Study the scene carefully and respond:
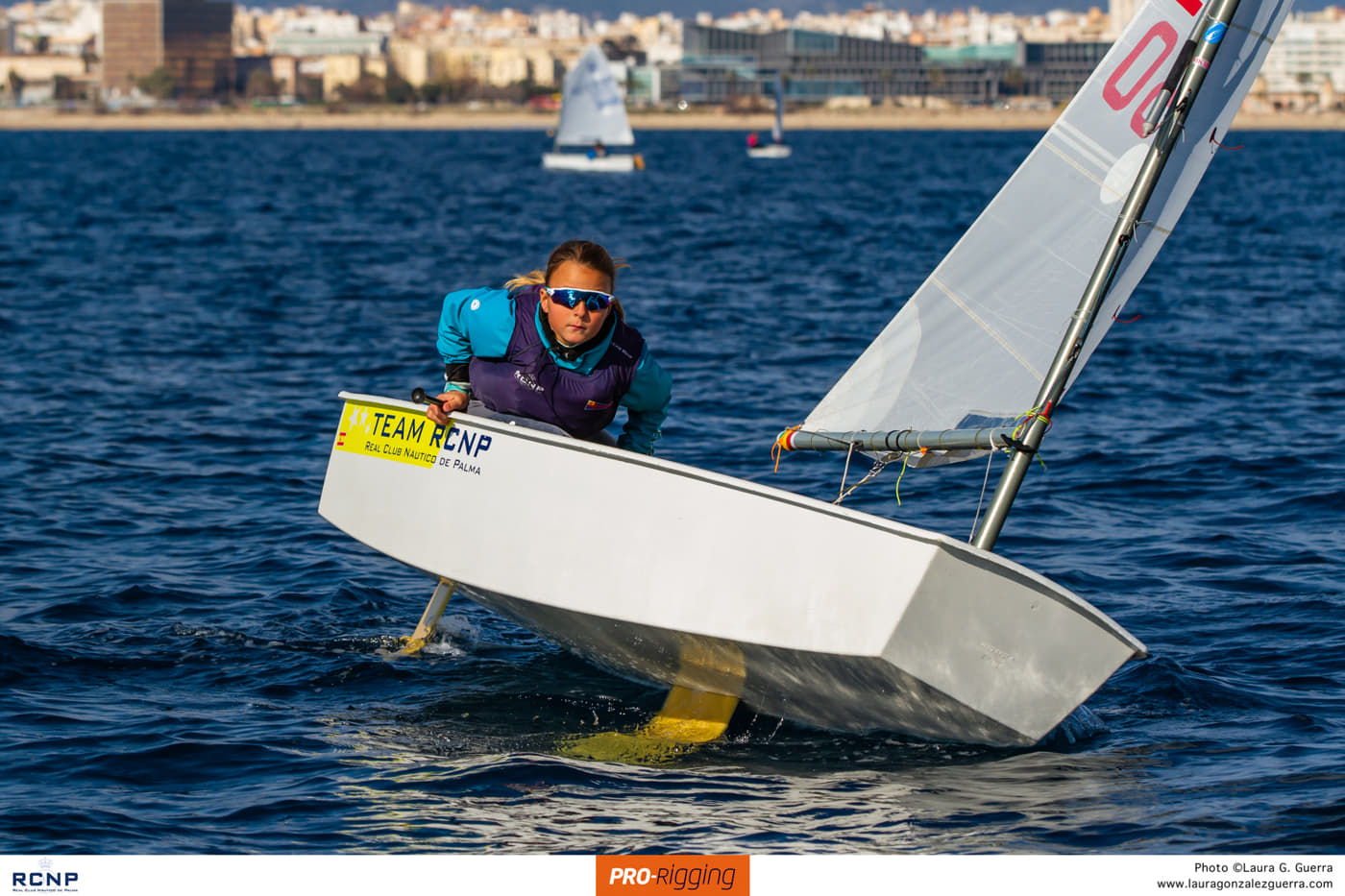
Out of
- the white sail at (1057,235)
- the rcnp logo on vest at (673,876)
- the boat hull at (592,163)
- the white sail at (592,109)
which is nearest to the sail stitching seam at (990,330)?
the white sail at (1057,235)

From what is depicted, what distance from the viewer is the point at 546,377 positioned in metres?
6.16

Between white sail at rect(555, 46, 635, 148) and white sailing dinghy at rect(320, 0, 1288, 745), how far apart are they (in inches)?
2086

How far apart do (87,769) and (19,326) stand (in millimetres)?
12915

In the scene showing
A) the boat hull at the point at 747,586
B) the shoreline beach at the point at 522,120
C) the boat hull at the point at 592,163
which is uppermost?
the shoreline beach at the point at 522,120

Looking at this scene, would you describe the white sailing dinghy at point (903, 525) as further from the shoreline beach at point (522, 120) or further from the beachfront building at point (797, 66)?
the beachfront building at point (797, 66)

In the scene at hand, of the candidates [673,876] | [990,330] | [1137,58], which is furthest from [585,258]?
[673,876]

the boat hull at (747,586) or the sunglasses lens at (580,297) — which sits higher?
the sunglasses lens at (580,297)

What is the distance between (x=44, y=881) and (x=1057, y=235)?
13.1ft

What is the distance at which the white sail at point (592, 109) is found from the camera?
5822 cm

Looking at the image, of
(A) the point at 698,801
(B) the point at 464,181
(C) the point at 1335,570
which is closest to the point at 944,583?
(A) the point at 698,801

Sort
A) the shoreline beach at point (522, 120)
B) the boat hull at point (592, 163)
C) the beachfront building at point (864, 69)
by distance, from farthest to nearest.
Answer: the beachfront building at point (864, 69), the shoreline beach at point (522, 120), the boat hull at point (592, 163)

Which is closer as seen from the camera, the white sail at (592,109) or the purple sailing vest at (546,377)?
the purple sailing vest at (546,377)

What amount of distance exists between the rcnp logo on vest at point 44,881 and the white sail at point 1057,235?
3149mm

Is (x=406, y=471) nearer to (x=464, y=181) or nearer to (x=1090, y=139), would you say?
(x=1090, y=139)
